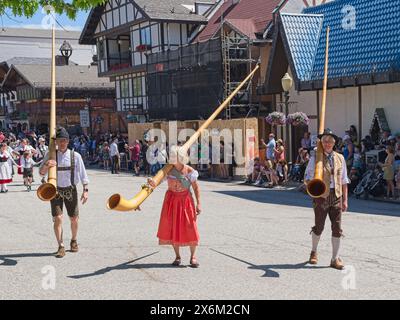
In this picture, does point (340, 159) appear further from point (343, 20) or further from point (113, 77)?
point (113, 77)

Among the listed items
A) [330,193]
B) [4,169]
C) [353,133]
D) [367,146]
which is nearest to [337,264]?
[330,193]

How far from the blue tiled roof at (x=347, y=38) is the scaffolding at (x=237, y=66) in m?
3.93

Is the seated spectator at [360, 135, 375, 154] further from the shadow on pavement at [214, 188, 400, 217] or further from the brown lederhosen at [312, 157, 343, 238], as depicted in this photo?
the brown lederhosen at [312, 157, 343, 238]

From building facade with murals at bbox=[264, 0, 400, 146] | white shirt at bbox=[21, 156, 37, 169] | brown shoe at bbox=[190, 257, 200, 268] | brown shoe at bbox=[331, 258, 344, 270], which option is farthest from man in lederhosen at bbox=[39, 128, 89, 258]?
building facade with murals at bbox=[264, 0, 400, 146]

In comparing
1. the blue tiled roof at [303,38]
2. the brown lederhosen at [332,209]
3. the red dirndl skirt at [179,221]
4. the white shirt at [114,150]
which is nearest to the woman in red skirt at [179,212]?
the red dirndl skirt at [179,221]

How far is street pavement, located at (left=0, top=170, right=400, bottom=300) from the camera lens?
278 inches

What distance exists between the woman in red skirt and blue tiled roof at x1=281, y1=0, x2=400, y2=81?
12.4 m

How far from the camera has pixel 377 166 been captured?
17.0 metres

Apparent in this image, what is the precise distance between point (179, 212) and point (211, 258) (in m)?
1.04

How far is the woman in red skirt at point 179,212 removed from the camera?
8.27 metres

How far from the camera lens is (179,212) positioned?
8281mm

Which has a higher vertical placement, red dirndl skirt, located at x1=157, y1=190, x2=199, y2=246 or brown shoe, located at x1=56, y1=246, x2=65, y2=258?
red dirndl skirt, located at x1=157, y1=190, x2=199, y2=246

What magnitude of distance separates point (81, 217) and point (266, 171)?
8852mm

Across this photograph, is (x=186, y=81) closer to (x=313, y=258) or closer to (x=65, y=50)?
(x=313, y=258)
